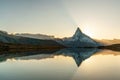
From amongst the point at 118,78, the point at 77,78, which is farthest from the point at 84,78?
the point at 118,78

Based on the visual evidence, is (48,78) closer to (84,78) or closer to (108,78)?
(84,78)

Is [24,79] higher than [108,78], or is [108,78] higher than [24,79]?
[24,79]

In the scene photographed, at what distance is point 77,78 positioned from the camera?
23391mm

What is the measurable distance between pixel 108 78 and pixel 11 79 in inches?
236

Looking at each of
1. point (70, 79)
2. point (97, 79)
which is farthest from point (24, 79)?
point (97, 79)

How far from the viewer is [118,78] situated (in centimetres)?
2358

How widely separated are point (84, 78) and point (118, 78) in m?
2.12

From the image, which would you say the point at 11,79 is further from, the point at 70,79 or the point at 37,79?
the point at 70,79

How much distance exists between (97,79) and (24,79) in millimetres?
4413

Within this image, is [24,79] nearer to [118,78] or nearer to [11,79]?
[11,79]

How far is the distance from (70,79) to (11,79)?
3557 millimetres

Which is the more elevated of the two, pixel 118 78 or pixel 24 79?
pixel 24 79

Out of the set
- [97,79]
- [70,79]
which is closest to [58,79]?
[70,79]

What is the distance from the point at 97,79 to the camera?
23109 millimetres
